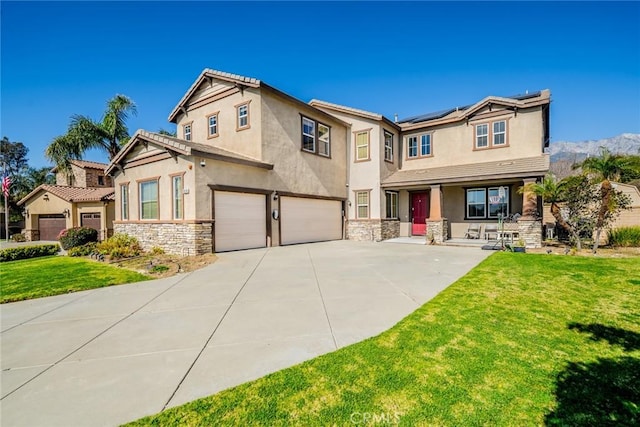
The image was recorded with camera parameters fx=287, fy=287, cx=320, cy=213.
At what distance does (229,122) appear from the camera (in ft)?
47.7

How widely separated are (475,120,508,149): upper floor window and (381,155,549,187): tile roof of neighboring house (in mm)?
1100

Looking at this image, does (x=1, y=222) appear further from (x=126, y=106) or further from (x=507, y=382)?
(x=507, y=382)

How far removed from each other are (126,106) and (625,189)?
31.9 meters

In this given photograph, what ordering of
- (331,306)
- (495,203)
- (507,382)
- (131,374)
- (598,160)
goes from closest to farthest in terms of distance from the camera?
(507,382) → (131,374) → (331,306) → (598,160) → (495,203)

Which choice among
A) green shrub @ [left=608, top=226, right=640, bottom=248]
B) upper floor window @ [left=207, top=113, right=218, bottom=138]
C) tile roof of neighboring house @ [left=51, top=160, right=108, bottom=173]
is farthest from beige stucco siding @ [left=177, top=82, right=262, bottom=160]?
green shrub @ [left=608, top=226, right=640, bottom=248]

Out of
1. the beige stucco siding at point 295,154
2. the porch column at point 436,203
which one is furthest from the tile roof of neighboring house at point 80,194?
the porch column at point 436,203

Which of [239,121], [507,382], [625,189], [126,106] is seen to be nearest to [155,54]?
[239,121]

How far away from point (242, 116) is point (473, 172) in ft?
38.7

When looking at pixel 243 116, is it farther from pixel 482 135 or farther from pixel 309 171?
pixel 482 135

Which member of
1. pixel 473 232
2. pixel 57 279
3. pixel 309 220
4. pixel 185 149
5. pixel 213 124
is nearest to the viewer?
pixel 57 279

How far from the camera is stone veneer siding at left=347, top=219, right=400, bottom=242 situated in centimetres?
1661

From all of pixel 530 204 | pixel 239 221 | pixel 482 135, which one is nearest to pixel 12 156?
pixel 239 221

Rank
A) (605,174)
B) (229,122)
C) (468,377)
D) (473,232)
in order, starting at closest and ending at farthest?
(468,377), (605,174), (229,122), (473,232)

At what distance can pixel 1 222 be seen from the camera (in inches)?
1072
